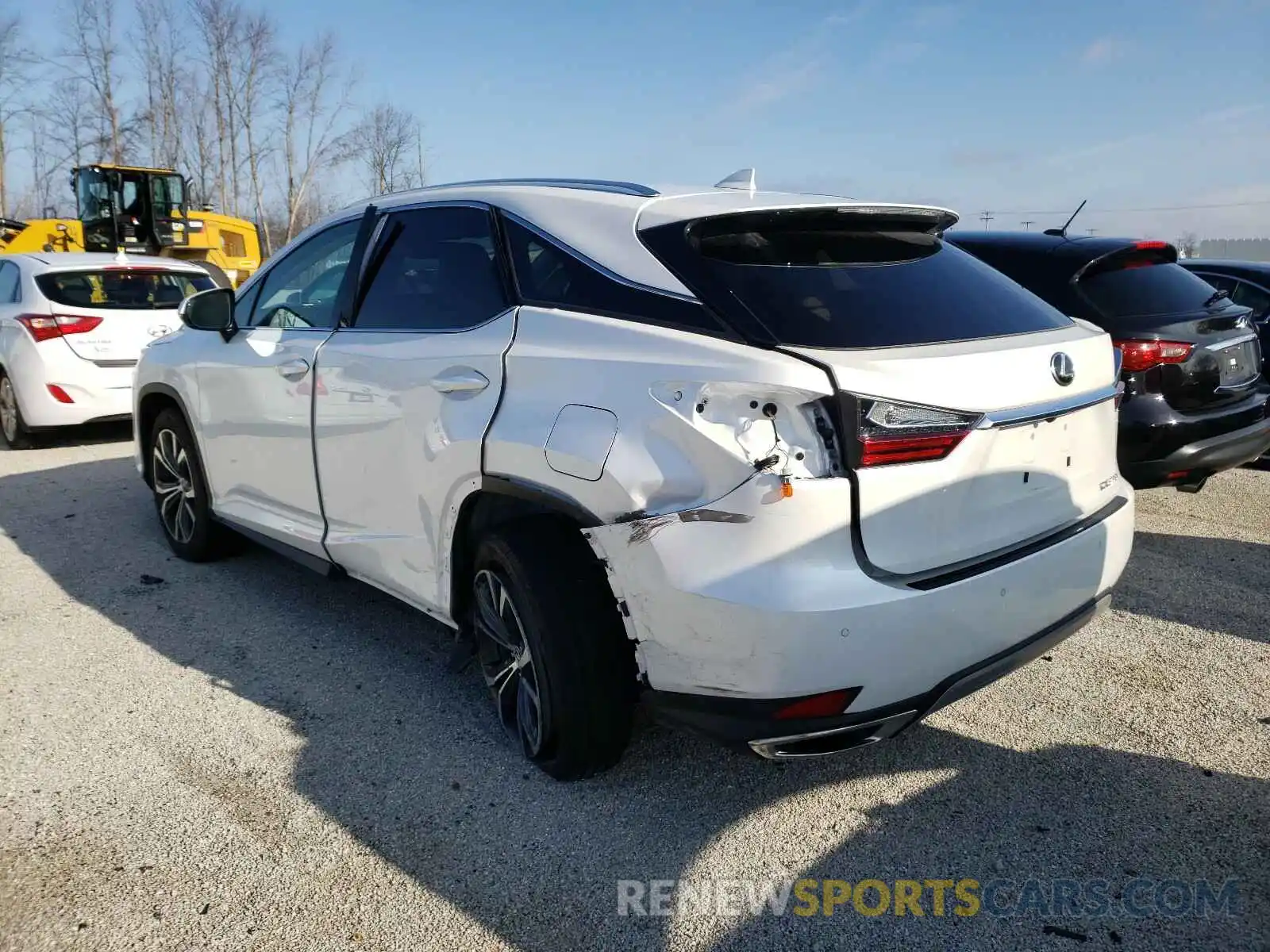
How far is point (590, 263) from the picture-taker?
2.78m

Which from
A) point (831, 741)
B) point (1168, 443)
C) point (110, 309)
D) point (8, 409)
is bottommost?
point (831, 741)

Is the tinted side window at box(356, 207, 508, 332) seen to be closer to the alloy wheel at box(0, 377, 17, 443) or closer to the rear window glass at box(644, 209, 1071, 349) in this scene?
the rear window glass at box(644, 209, 1071, 349)

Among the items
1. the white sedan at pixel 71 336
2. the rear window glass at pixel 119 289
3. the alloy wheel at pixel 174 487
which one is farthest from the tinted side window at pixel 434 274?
the rear window glass at pixel 119 289

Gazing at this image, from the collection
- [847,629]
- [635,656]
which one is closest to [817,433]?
[847,629]

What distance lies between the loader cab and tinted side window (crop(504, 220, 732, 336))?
16.4m

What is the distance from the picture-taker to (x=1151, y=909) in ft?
7.68

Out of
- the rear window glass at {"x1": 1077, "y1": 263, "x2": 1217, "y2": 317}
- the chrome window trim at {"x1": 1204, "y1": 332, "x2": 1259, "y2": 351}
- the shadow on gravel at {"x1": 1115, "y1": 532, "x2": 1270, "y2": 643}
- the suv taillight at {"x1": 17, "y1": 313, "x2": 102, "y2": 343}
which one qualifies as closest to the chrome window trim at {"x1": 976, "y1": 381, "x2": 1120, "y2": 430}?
the shadow on gravel at {"x1": 1115, "y1": 532, "x2": 1270, "y2": 643}

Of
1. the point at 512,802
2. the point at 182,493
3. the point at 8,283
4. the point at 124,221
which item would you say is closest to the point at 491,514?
the point at 512,802

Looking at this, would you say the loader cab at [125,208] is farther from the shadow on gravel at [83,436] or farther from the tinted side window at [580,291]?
the tinted side window at [580,291]

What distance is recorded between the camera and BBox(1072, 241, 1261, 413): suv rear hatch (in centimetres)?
457

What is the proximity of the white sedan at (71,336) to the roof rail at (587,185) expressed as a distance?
216 inches

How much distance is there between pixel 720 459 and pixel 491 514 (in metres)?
0.96

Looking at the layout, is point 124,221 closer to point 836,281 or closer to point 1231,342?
point 1231,342

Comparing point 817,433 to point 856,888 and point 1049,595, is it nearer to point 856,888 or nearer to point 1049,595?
point 1049,595
